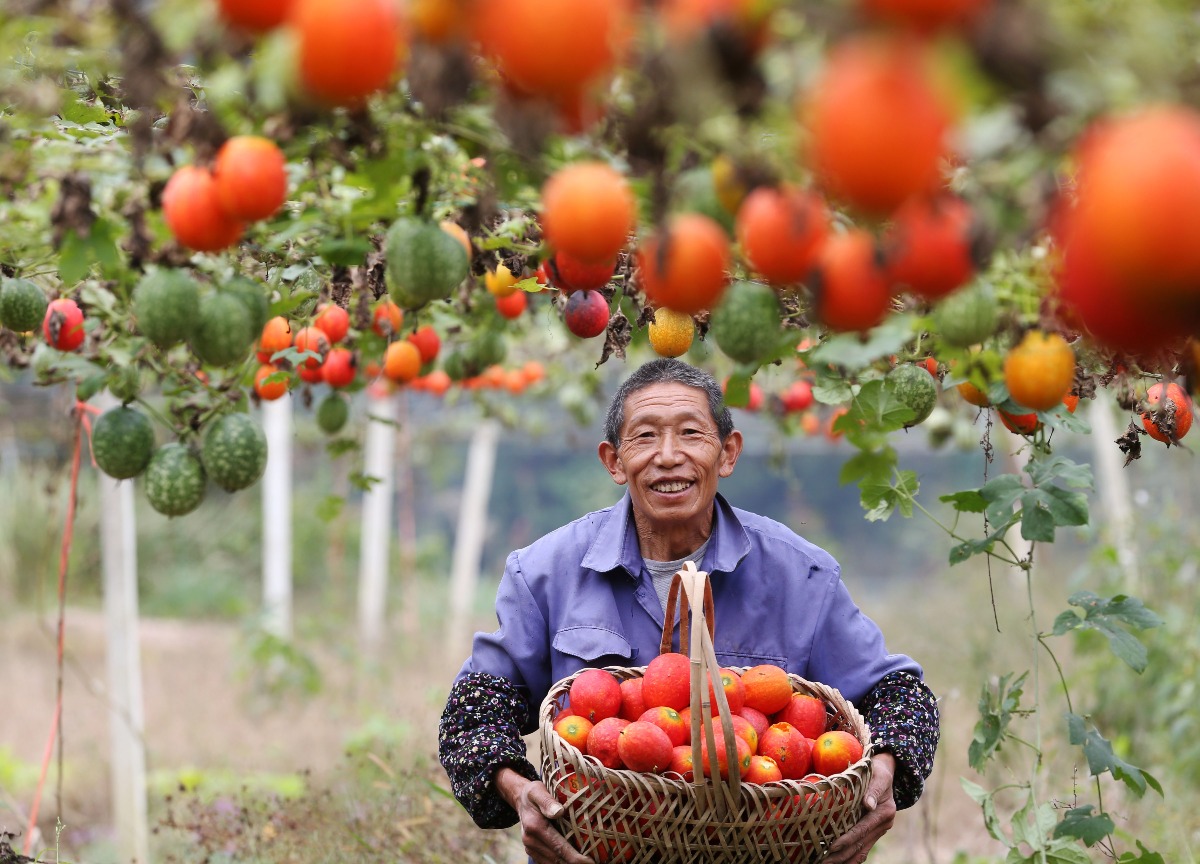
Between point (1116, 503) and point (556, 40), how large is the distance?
685 cm

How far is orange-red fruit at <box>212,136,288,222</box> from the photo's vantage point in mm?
1248

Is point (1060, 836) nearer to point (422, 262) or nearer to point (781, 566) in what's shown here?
point (781, 566)

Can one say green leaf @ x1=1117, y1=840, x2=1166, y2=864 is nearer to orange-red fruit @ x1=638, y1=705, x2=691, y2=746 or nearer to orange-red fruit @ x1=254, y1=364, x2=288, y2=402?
orange-red fruit @ x1=638, y1=705, x2=691, y2=746

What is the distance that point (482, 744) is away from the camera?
2412 mm

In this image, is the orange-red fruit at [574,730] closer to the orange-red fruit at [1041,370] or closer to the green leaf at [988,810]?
the green leaf at [988,810]

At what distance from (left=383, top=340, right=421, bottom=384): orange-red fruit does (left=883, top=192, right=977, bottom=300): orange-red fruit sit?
7.11ft

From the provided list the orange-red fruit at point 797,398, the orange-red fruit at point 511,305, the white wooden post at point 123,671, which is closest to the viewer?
the orange-red fruit at point 511,305

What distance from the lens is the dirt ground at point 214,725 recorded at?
5117mm

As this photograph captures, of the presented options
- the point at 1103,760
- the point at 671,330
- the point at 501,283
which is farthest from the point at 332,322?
the point at 1103,760

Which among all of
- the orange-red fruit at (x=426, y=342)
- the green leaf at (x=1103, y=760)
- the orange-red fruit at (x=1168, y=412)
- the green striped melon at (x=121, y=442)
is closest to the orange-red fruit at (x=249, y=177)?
the green striped melon at (x=121, y=442)

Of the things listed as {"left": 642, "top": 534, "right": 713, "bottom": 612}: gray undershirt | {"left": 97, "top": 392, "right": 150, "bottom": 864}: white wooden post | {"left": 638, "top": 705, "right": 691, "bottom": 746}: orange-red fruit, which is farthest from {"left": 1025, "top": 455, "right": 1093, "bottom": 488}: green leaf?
{"left": 97, "top": 392, "right": 150, "bottom": 864}: white wooden post

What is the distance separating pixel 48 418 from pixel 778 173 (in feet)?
37.4

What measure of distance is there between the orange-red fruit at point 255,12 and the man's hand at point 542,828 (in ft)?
5.09

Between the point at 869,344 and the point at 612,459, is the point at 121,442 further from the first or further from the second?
the point at 869,344
